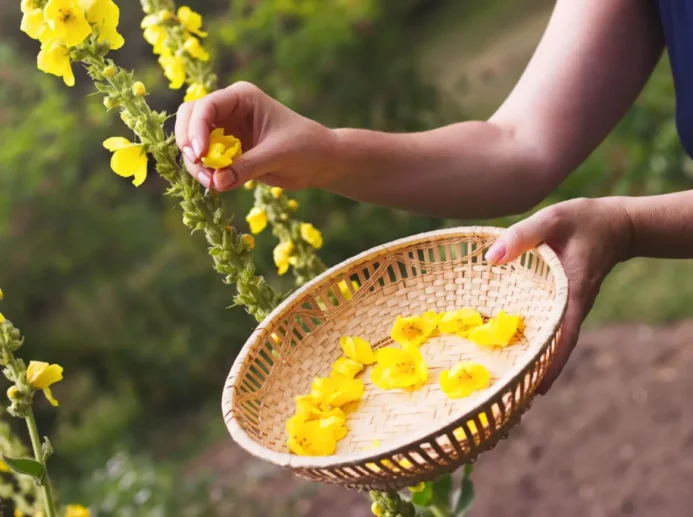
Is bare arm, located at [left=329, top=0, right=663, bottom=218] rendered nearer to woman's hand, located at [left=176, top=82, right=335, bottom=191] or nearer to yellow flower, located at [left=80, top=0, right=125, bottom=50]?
woman's hand, located at [left=176, top=82, right=335, bottom=191]

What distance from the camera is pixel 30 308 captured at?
2.25 metres

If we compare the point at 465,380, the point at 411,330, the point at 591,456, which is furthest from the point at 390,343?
the point at 591,456

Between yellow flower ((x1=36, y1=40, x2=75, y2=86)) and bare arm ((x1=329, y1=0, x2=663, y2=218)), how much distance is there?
1.34 feet

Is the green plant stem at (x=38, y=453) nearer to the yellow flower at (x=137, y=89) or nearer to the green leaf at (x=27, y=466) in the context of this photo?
the green leaf at (x=27, y=466)

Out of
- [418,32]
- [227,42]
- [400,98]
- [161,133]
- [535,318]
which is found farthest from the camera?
[418,32]

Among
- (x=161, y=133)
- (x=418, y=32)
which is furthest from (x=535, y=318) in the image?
(x=418, y=32)

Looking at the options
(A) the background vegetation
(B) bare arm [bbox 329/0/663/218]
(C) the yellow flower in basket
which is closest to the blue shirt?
(B) bare arm [bbox 329/0/663/218]

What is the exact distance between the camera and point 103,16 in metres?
0.61

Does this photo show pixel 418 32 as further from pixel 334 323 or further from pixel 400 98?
pixel 334 323

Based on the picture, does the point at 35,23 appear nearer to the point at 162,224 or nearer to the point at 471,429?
the point at 471,429

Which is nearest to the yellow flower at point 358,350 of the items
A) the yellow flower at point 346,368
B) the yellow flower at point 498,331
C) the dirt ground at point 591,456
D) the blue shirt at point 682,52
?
the yellow flower at point 346,368

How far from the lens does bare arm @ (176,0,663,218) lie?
887 millimetres

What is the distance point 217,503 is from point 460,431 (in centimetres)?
139

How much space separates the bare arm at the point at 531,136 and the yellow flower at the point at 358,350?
0.17 meters
